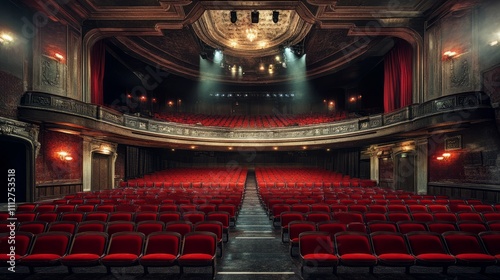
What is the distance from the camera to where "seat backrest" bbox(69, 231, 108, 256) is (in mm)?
3641

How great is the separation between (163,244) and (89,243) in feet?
3.45

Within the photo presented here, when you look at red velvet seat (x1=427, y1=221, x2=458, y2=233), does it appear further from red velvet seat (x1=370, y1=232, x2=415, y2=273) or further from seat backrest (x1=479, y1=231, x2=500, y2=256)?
red velvet seat (x1=370, y1=232, x2=415, y2=273)

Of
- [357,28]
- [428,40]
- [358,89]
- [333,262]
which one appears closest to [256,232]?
[333,262]

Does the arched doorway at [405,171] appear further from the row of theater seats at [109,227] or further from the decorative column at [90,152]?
the decorative column at [90,152]

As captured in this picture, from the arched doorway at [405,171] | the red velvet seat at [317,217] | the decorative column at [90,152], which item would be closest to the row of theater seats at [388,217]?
the red velvet seat at [317,217]

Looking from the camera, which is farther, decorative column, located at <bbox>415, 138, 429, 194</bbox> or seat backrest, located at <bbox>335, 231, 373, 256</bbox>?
decorative column, located at <bbox>415, 138, 429, 194</bbox>

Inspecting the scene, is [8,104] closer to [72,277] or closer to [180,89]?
[72,277]

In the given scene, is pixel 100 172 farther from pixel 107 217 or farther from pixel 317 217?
pixel 317 217

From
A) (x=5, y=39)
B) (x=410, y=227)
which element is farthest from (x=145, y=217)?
(x=5, y=39)

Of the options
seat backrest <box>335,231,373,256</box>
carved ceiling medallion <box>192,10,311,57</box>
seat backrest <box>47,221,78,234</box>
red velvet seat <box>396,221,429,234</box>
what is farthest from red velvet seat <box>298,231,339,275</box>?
carved ceiling medallion <box>192,10,311,57</box>

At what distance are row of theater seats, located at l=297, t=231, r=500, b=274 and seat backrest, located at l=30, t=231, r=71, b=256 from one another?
130 inches

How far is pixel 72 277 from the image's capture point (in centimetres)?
348

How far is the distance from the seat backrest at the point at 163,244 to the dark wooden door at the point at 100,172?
924 centimetres

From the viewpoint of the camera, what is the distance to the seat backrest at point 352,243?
3.64 meters
